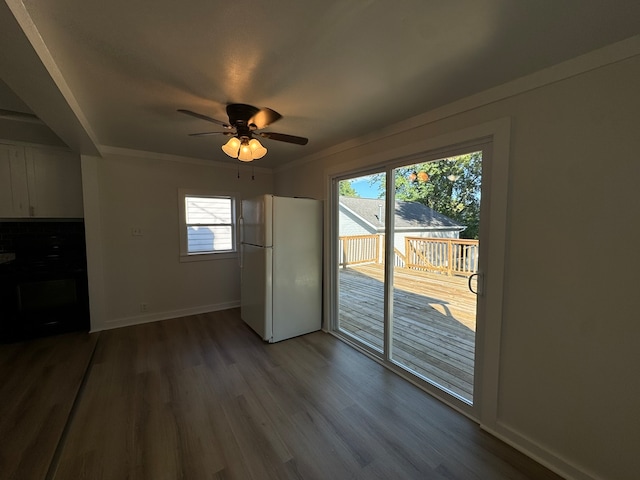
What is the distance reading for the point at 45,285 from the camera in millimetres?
3145

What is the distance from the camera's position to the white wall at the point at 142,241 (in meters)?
3.32

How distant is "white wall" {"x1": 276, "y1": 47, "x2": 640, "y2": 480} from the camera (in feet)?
4.37

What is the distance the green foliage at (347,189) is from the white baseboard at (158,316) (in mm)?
2556

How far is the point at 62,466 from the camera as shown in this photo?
60.4 inches

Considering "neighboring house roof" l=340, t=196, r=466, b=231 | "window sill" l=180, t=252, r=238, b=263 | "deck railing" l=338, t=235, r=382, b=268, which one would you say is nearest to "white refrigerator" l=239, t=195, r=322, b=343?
"deck railing" l=338, t=235, r=382, b=268

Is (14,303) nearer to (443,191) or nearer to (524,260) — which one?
(443,191)

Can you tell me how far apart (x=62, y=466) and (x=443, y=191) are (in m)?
3.14

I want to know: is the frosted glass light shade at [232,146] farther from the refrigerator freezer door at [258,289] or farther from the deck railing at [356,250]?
the deck railing at [356,250]

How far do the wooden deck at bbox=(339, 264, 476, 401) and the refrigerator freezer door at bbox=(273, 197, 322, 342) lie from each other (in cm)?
40

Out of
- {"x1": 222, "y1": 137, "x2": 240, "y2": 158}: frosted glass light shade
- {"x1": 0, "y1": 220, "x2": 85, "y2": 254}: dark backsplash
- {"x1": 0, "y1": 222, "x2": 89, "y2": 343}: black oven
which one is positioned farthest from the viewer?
{"x1": 0, "y1": 220, "x2": 85, "y2": 254}: dark backsplash

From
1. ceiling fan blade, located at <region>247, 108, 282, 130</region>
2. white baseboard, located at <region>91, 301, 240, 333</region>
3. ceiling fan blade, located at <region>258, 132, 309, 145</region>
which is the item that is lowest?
white baseboard, located at <region>91, 301, 240, 333</region>

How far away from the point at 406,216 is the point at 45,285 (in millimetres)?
4169

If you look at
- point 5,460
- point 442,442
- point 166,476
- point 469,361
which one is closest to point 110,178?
point 5,460

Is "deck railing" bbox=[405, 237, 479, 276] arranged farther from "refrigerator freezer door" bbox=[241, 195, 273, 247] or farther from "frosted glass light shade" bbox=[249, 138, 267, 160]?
"frosted glass light shade" bbox=[249, 138, 267, 160]
